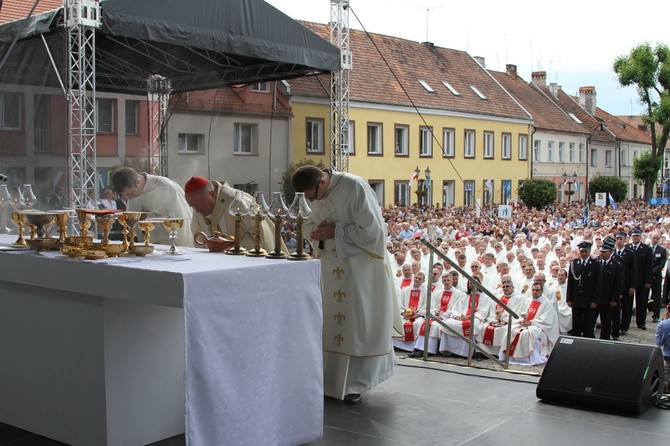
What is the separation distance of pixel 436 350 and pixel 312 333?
26.7 ft

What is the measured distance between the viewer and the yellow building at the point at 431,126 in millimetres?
33094

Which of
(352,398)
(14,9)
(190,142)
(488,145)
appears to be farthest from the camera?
(488,145)

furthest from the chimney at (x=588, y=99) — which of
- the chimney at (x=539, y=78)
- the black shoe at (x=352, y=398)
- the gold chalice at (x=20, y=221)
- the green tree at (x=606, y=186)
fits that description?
the gold chalice at (x=20, y=221)

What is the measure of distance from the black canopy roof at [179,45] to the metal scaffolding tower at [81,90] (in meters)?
0.18

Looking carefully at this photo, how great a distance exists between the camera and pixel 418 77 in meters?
37.9

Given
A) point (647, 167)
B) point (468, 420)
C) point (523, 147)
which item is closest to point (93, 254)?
point (468, 420)

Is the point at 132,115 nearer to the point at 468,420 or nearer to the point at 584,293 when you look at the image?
the point at 584,293

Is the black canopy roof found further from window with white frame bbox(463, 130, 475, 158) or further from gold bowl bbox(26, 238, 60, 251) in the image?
window with white frame bbox(463, 130, 475, 158)

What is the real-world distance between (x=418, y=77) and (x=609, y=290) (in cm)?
2625

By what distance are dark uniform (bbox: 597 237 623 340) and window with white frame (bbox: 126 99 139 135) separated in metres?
7.65

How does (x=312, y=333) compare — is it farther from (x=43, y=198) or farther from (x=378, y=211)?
(x=43, y=198)

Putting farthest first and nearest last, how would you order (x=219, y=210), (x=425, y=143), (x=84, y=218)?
(x=425, y=143) → (x=219, y=210) → (x=84, y=218)

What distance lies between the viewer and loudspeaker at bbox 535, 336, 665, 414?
17.6 ft

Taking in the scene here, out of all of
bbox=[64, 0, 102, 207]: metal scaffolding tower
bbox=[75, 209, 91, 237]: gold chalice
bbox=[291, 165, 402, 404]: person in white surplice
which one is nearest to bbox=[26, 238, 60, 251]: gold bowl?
bbox=[75, 209, 91, 237]: gold chalice
